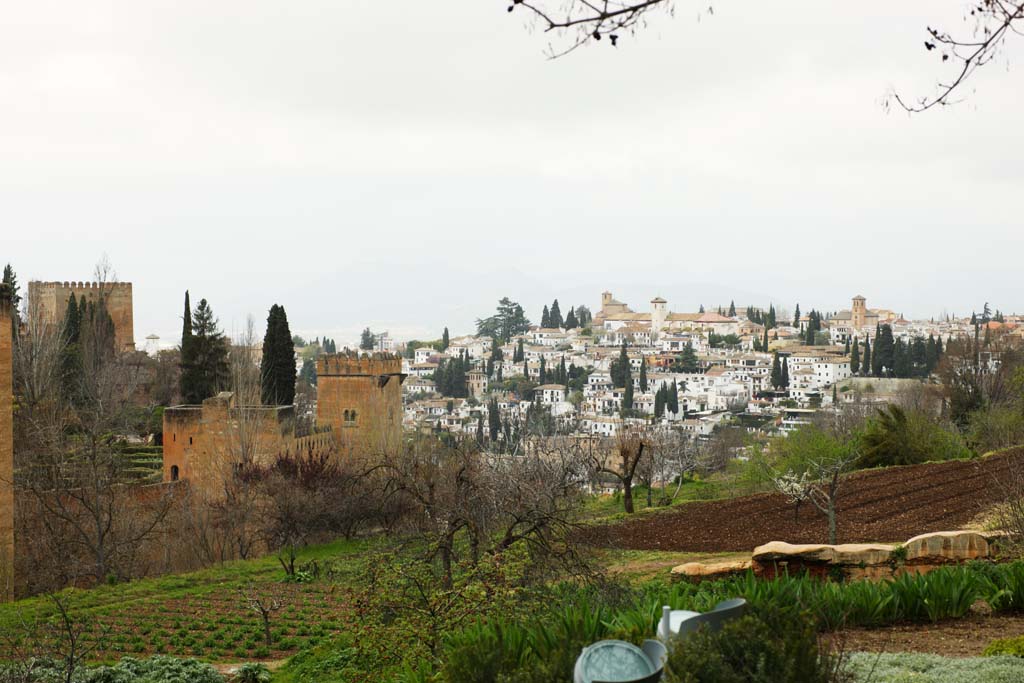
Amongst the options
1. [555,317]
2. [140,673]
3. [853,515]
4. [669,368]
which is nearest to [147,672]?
[140,673]

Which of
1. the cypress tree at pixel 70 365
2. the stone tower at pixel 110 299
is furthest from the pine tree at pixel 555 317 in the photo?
the cypress tree at pixel 70 365

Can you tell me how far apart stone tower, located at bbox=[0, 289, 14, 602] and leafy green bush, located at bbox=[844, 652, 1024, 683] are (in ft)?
42.3

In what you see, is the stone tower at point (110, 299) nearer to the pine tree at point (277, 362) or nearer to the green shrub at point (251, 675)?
the pine tree at point (277, 362)

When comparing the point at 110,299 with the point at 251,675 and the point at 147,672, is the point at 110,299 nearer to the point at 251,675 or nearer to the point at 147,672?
the point at 251,675

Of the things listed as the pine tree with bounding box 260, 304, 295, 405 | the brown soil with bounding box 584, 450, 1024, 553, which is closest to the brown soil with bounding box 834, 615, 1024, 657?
the brown soil with bounding box 584, 450, 1024, 553

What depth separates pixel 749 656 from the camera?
13.3ft

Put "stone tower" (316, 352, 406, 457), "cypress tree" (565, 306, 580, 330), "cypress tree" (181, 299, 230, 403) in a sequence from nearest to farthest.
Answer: "stone tower" (316, 352, 406, 457) → "cypress tree" (181, 299, 230, 403) → "cypress tree" (565, 306, 580, 330)

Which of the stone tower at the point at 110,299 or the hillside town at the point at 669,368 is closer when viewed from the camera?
the stone tower at the point at 110,299

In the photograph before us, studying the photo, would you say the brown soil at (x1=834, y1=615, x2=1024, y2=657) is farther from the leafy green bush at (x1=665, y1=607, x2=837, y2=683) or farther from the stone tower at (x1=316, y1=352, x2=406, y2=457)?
the stone tower at (x1=316, y1=352, x2=406, y2=457)

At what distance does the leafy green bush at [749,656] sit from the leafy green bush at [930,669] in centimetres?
93

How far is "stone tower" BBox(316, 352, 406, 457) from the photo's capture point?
26969 millimetres

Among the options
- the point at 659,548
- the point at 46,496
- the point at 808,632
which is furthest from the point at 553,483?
the point at 808,632

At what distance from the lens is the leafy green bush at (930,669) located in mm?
Result: 5070

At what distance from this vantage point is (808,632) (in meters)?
4.07
